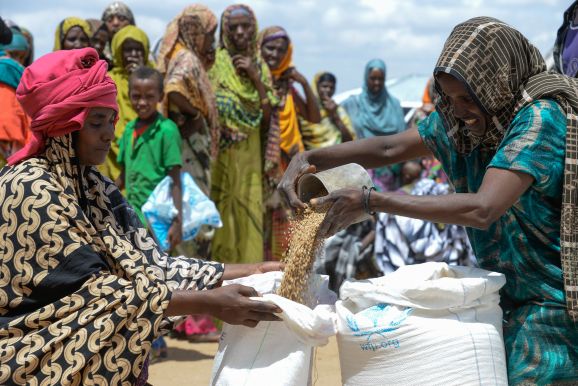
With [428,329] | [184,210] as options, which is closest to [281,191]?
[428,329]

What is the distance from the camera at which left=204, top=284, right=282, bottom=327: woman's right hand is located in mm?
3404

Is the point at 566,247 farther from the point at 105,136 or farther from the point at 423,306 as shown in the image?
the point at 105,136

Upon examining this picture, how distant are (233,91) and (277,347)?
16.5 feet

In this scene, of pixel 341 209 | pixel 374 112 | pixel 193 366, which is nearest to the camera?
pixel 341 209

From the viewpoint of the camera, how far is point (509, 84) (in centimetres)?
332

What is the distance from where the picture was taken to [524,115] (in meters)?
3.28

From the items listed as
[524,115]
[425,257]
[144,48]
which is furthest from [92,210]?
[425,257]

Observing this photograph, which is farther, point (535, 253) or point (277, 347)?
point (277, 347)

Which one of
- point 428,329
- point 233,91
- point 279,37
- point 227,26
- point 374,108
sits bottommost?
point 374,108

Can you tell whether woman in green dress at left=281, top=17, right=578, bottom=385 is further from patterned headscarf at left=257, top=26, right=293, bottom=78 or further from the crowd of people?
patterned headscarf at left=257, top=26, right=293, bottom=78

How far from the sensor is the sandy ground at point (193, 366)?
21.5 ft

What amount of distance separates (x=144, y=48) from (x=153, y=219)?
2.04 meters

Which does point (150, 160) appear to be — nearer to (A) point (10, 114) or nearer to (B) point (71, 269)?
(A) point (10, 114)

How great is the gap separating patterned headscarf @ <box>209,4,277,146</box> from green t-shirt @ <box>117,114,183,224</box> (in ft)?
4.38
